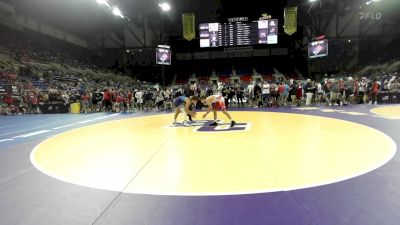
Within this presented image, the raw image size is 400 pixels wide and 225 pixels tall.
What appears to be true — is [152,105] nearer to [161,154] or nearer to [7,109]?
[7,109]

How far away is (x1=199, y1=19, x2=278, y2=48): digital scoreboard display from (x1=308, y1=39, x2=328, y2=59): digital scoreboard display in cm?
264

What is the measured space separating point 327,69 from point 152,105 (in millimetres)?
22881

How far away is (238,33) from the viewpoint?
21.4 m

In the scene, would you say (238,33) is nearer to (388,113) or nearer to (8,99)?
(388,113)

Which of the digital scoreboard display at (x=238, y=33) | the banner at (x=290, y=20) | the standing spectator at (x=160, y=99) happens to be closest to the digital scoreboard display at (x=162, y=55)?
the digital scoreboard display at (x=238, y=33)

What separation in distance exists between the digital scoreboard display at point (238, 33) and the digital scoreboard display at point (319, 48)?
104 inches

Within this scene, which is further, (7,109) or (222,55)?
(222,55)

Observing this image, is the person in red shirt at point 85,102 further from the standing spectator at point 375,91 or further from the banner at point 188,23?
the standing spectator at point 375,91

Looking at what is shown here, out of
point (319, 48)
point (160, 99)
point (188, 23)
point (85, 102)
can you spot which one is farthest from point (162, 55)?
point (319, 48)

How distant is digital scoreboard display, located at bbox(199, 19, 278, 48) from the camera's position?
21078 mm

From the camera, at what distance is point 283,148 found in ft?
15.5

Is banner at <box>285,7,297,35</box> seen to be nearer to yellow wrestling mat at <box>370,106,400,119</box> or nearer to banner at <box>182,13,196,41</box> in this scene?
banner at <box>182,13,196,41</box>

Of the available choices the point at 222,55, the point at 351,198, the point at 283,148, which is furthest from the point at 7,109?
the point at 222,55

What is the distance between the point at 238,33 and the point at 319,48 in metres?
5.90
